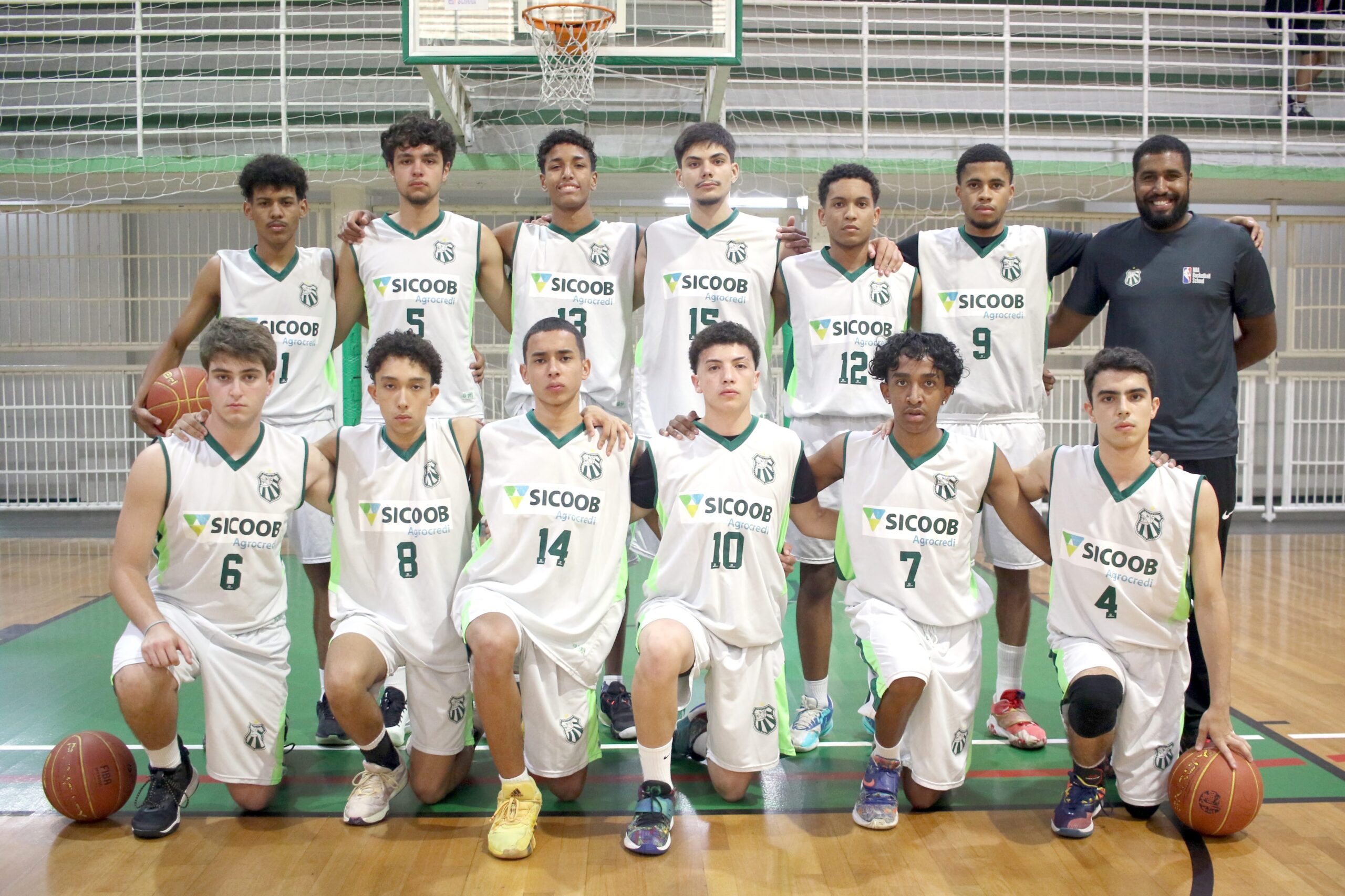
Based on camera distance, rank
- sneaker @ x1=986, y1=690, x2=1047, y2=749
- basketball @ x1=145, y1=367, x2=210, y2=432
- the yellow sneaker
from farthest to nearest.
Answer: basketball @ x1=145, y1=367, x2=210, y2=432 < sneaker @ x1=986, y1=690, x2=1047, y2=749 < the yellow sneaker

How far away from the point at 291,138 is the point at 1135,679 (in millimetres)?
8662

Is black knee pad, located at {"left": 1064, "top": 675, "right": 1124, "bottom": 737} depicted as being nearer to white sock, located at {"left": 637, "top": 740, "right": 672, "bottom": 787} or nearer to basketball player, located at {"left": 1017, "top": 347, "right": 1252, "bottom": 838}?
basketball player, located at {"left": 1017, "top": 347, "right": 1252, "bottom": 838}

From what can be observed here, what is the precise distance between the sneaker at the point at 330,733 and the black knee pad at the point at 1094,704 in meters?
2.46

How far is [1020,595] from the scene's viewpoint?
382 cm

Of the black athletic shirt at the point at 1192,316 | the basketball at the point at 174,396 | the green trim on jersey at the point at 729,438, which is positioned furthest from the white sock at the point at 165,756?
the black athletic shirt at the point at 1192,316

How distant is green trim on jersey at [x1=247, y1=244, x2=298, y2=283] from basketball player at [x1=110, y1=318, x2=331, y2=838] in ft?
2.46

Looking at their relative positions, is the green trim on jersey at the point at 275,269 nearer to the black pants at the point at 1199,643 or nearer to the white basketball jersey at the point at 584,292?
the white basketball jersey at the point at 584,292

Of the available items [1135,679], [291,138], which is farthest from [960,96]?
[1135,679]

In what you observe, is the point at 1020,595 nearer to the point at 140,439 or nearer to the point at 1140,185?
the point at 1140,185

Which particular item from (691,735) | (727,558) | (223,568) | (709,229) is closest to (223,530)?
(223,568)

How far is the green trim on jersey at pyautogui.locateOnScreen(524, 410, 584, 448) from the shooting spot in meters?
3.26

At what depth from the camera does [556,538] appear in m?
3.17

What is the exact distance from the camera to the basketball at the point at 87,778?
2.96 m

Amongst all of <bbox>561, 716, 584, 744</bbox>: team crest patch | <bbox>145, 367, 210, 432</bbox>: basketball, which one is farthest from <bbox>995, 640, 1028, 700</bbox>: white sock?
<bbox>145, 367, 210, 432</bbox>: basketball
